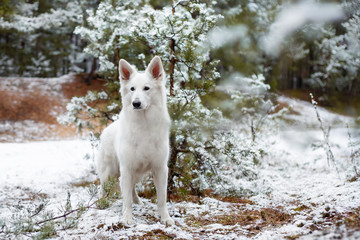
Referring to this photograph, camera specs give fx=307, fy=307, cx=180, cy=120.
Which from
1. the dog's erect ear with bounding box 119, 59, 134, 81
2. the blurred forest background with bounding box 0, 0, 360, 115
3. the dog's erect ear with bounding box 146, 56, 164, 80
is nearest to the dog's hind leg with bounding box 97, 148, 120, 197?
the dog's erect ear with bounding box 119, 59, 134, 81

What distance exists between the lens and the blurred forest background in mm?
3816

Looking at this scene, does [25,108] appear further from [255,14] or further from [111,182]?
[111,182]

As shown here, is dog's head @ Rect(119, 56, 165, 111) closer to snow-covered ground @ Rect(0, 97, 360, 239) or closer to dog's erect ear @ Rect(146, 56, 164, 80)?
dog's erect ear @ Rect(146, 56, 164, 80)

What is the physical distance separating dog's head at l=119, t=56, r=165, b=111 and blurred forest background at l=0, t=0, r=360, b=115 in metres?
2.12

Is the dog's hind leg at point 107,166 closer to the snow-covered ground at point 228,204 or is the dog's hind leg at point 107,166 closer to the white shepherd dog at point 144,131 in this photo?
the snow-covered ground at point 228,204

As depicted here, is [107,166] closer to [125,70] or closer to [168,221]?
[168,221]

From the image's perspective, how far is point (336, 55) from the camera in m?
4.80

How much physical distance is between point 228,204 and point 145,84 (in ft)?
8.39

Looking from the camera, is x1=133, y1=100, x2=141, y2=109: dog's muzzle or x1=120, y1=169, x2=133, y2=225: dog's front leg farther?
x1=120, y1=169, x2=133, y2=225: dog's front leg

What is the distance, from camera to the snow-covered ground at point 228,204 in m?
3.30

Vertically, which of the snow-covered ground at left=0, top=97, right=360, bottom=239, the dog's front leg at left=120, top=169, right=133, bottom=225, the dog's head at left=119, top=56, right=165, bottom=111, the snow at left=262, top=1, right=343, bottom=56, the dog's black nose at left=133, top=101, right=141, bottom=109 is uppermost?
the snow at left=262, top=1, right=343, bottom=56

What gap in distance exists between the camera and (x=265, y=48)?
10258 millimetres

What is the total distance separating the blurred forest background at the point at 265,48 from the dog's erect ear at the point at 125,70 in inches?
99.0

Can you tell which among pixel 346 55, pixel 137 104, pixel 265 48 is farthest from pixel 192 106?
pixel 265 48
